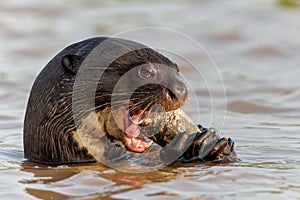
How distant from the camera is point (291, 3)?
14242mm

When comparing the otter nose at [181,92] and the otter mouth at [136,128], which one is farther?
the otter mouth at [136,128]

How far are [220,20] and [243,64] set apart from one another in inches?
96.0

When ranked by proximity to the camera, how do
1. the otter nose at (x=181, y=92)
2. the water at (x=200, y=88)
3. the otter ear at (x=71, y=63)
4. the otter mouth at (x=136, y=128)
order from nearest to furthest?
the water at (x=200, y=88) → the otter nose at (x=181, y=92) → the otter mouth at (x=136, y=128) → the otter ear at (x=71, y=63)

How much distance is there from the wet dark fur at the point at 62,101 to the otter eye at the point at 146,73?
7 centimetres

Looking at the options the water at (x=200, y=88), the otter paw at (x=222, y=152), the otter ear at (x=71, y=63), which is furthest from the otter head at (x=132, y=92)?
the otter paw at (x=222, y=152)

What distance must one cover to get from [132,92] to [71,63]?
1.52ft

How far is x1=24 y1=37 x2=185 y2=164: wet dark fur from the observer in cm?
606

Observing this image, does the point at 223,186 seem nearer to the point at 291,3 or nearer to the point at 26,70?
the point at 26,70

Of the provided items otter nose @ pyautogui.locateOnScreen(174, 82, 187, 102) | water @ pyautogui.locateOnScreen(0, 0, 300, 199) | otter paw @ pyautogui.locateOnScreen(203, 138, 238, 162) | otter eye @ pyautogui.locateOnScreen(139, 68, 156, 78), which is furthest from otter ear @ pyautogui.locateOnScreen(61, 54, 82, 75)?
otter paw @ pyautogui.locateOnScreen(203, 138, 238, 162)

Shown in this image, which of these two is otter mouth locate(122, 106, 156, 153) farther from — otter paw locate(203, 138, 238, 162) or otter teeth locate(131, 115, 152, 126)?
otter paw locate(203, 138, 238, 162)

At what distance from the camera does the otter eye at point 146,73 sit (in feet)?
19.5

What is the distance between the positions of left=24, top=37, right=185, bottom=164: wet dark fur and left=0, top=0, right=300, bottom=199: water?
11 cm

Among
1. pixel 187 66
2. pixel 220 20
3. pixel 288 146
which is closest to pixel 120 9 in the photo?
pixel 220 20

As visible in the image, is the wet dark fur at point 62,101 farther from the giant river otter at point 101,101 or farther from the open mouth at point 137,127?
the open mouth at point 137,127
